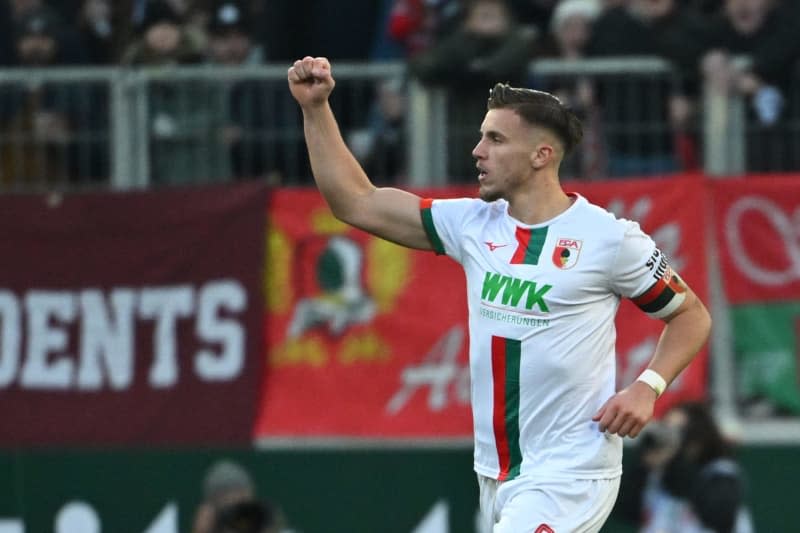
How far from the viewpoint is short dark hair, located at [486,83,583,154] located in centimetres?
721

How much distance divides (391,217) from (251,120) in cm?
507

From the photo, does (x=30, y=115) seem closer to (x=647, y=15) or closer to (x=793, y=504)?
(x=647, y=15)

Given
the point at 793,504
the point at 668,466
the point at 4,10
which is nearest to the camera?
the point at 668,466

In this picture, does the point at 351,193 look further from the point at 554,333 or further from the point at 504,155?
the point at 554,333

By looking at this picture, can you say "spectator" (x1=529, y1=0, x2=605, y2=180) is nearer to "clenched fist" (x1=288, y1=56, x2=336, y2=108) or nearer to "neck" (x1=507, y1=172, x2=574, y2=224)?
"neck" (x1=507, y1=172, x2=574, y2=224)

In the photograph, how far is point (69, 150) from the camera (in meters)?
12.6

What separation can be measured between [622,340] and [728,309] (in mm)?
706

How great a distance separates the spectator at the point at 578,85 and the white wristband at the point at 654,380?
4.56 meters

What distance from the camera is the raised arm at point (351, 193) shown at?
7.33 metres

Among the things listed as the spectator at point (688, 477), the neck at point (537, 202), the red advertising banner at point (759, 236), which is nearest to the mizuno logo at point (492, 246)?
the neck at point (537, 202)

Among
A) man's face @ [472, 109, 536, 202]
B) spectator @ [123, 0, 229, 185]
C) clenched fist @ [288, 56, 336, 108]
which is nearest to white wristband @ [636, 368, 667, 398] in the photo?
man's face @ [472, 109, 536, 202]

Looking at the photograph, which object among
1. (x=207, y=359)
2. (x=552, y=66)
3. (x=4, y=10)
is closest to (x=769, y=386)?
(x=552, y=66)

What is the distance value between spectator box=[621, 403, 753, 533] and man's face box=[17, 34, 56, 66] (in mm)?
4693

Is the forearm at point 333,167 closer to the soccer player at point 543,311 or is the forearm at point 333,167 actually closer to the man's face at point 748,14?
the soccer player at point 543,311
